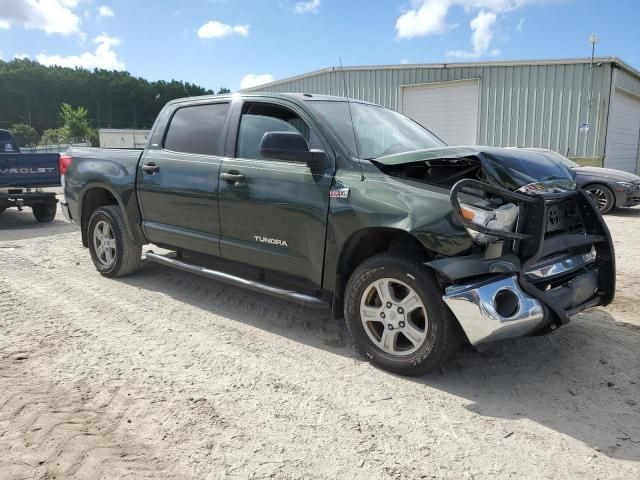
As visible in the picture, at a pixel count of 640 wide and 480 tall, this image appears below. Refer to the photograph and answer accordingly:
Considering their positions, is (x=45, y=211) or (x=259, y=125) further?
(x=45, y=211)

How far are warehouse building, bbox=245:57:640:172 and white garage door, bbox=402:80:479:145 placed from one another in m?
0.04

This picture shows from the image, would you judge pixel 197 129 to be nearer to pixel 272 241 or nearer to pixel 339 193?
pixel 272 241

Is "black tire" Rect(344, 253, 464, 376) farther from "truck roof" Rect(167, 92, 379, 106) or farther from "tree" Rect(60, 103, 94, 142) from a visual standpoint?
"tree" Rect(60, 103, 94, 142)

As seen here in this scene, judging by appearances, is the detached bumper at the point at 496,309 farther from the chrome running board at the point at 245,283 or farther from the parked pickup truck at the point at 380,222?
the chrome running board at the point at 245,283

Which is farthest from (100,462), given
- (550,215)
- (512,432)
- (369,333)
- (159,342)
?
(550,215)

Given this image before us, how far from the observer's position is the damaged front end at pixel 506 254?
3025 mm

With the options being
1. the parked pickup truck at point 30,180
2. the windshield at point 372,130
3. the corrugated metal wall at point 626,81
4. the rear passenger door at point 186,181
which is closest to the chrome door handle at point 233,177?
the rear passenger door at point 186,181

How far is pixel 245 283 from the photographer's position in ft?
14.2

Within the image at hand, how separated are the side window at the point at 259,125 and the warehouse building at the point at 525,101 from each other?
15290 millimetres

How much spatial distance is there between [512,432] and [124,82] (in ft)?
335

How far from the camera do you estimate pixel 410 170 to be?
11.6ft

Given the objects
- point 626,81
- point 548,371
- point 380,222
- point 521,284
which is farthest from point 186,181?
point 626,81

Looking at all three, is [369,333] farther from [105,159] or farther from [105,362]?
[105,159]

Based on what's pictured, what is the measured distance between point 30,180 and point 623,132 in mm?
19051
